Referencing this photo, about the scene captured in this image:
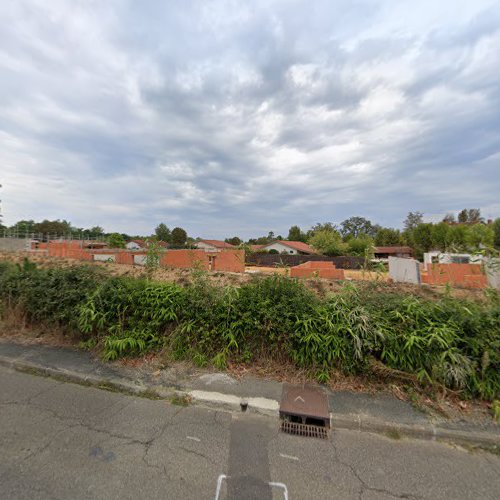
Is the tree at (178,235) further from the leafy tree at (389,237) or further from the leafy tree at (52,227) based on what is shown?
the leafy tree at (389,237)

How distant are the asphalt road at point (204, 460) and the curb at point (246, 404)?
3.3 inches

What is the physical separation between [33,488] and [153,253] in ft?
12.2

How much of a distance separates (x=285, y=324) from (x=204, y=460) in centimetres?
169

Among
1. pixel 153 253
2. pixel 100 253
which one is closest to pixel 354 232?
pixel 100 253

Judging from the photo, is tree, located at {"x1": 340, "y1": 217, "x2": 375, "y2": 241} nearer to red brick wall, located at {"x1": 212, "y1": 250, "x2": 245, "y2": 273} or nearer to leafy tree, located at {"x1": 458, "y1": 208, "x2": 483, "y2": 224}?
leafy tree, located at {"x1": 458, "y1": 208, "x2": 483, "y2": 224}

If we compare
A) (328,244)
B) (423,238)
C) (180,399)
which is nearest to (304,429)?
(180,399)

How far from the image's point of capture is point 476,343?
2779 millimetres

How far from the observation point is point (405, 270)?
42.6ft

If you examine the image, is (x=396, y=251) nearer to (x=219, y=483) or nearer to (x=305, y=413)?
(x=305, y=413)

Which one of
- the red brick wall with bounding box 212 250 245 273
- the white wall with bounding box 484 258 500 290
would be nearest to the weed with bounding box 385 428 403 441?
the white wall with bounding box 484 258 500 290

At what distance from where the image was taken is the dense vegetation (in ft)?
9.31

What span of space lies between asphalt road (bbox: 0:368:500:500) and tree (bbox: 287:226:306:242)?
69.8 metres

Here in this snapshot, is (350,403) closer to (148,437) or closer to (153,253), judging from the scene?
(148,437)

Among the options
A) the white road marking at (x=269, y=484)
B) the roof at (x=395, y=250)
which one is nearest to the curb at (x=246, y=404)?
the white road marking at (x=269, y=484)
